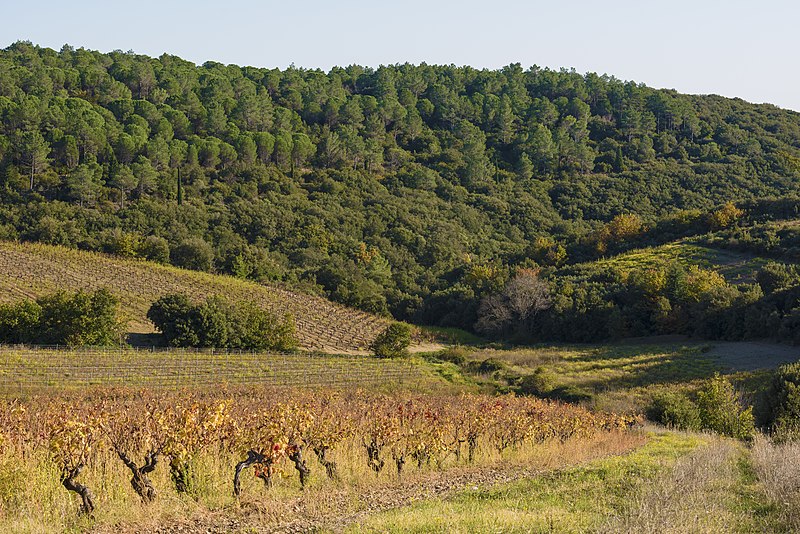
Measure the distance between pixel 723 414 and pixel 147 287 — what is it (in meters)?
50.2

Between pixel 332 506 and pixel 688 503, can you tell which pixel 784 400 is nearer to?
pixel 688 503

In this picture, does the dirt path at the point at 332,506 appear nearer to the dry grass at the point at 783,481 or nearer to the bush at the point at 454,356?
the dry grass at the point at 783,481

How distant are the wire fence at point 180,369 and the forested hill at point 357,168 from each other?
30.3 m

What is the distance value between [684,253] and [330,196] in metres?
48.8

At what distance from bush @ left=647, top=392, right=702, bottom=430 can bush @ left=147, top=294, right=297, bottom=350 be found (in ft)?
92.3

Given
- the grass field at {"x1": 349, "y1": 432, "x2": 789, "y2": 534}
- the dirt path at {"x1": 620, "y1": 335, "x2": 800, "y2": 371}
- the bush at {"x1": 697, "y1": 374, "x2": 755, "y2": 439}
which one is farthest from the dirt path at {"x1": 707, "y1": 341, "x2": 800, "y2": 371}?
the grass field at {"x1": 349, "y1": 432, "x2": 789, "y2": 534}

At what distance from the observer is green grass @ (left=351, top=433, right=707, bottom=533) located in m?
9.59

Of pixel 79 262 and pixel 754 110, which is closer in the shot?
pixel 79 262

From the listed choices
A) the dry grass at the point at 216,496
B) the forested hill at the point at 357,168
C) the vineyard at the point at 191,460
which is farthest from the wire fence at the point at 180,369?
the forested hill at the point at 357,168

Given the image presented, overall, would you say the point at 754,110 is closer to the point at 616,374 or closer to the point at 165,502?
the point at 616,374

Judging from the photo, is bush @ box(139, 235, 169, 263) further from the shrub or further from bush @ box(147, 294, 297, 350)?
the shrub

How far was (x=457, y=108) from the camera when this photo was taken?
14788 centimetres

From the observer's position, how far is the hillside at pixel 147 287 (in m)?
57.6

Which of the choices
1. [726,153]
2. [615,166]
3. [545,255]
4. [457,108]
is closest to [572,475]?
[545,255]
